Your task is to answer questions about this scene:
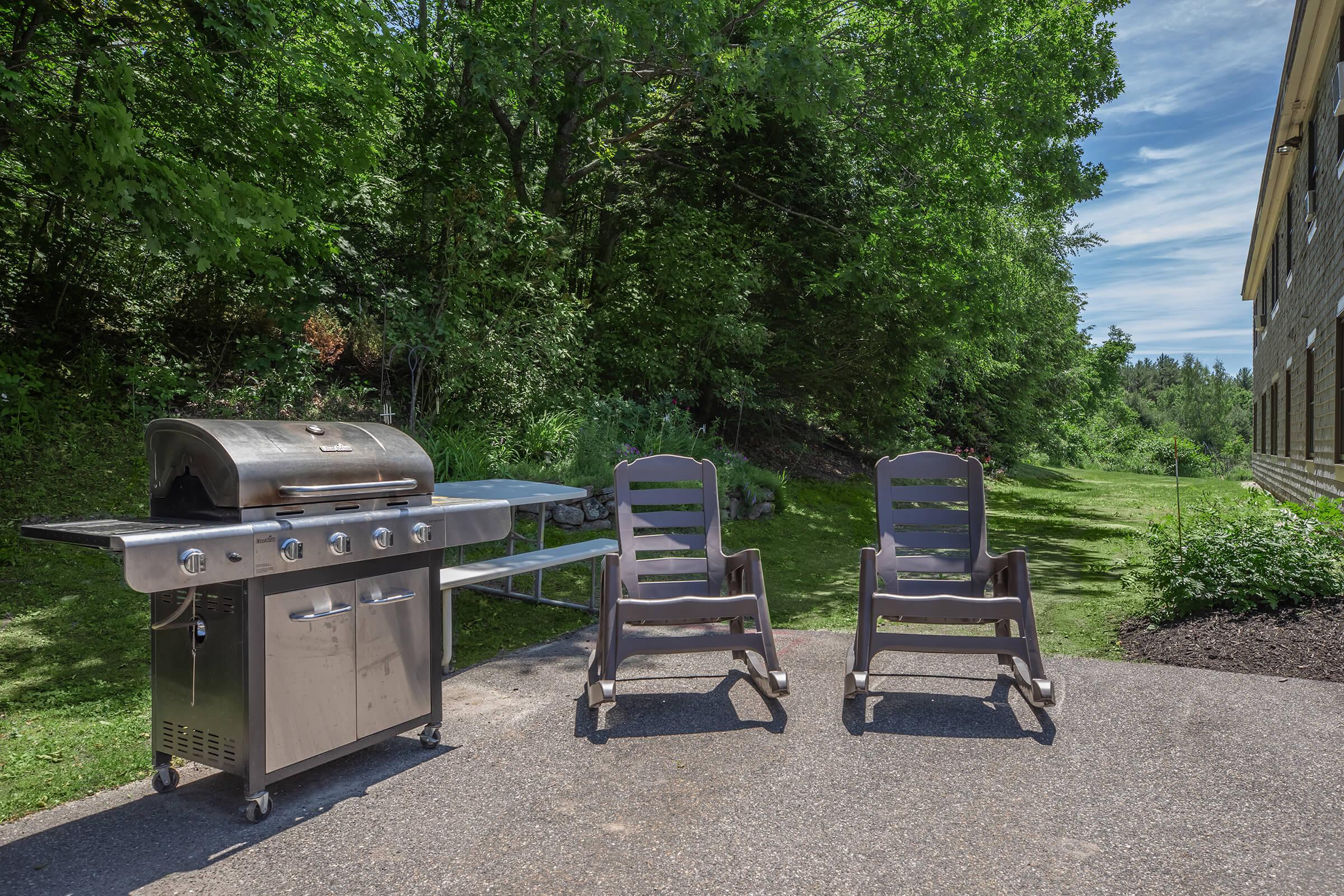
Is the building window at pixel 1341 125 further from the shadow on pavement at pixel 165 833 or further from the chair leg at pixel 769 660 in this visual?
the shadow on pavement at pixel 165 833

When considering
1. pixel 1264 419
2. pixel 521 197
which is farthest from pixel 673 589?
pixel 1264 419

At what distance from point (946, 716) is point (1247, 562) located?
9.00 ft

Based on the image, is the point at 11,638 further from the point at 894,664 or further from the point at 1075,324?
the point at 1075,324

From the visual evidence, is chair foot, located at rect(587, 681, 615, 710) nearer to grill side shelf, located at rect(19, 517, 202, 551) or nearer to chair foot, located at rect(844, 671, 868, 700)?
chair foot, located at rect(844, 671, 868, 700)

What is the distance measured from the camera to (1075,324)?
81.5ft

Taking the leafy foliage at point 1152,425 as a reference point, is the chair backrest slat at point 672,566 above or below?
below

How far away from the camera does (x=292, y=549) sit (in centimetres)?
291

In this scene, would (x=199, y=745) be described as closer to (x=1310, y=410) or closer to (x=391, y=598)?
(x=391, y=598)

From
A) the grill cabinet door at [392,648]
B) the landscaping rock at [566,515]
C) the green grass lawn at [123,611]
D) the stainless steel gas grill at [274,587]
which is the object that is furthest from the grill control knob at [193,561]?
the landscaping rock at [566,515]

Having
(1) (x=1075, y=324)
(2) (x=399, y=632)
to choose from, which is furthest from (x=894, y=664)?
(1) (x=1075, y=324)

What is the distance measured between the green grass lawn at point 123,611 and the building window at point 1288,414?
362 centimetres

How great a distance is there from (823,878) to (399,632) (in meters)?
1.85

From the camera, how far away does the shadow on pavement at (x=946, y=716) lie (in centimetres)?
380

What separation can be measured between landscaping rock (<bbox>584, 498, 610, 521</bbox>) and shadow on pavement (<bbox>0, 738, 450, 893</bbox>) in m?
5.31
